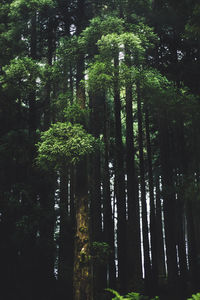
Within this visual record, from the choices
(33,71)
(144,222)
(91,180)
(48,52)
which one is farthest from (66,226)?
(48,52)

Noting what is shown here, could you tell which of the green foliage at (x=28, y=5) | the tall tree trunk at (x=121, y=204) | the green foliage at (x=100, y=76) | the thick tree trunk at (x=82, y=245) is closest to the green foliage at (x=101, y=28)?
the green foliage at (x=100, y=76)

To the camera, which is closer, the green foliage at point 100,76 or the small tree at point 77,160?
the small tree at point 77,160

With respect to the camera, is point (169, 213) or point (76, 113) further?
point (169, 213)

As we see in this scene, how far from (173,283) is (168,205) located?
2979 mm

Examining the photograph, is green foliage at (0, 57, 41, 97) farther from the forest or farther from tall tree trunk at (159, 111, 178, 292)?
tall tree trunk at (159, 111, 178, 292)

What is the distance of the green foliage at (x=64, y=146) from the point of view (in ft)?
26.7

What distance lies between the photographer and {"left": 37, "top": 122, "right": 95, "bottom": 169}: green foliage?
26.7ft

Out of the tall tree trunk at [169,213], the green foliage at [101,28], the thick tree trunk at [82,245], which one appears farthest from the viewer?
the tall tree trunk at [169,213]

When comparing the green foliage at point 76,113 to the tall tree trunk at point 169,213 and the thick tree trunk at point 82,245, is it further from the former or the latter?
the tall tree trunk at point 169,213

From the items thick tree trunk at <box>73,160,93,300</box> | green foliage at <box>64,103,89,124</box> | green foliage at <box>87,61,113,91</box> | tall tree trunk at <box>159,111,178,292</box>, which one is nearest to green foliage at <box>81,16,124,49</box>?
green foliage at <box>87,61,113,91</box>

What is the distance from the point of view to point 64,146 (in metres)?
8.21

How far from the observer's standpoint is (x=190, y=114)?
9.12 meters

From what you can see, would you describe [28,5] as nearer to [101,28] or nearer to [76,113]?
[101,28]

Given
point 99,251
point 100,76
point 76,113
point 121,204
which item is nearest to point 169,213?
point 121,204
